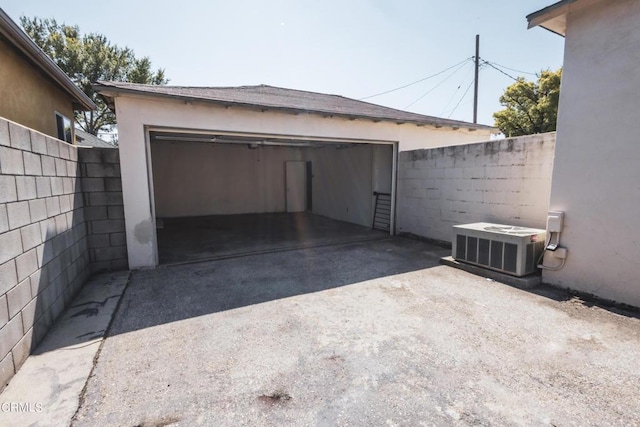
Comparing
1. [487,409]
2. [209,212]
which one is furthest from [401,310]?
[209,212]

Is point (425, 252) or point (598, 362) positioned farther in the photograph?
point (425, 252)

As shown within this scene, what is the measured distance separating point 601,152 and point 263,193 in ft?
32.3

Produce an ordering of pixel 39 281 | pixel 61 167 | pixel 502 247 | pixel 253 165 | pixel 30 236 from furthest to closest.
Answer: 1. pixel 253 165
2. pixel 502 247
3. pixel 61 167
4. pixel 39 281
5. pixel 30 236

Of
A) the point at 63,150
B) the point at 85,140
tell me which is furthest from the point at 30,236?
the point at 85,140

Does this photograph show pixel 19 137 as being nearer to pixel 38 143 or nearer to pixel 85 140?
pixel 38 143

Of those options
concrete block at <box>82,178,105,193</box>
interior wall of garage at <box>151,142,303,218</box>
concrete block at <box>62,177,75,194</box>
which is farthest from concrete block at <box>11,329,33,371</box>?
interior wall of garage at <box>151,142,303,218</box>

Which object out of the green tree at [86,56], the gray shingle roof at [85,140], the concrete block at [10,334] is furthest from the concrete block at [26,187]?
the green tree at [86,56]

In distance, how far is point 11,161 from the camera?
89.7 inches

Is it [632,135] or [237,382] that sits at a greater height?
[632,135]

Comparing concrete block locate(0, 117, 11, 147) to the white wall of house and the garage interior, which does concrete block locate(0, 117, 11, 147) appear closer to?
the white wall of house

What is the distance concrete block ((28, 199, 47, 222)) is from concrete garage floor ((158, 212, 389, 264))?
243cm

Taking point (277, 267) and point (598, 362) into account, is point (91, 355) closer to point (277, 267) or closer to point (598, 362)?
point (277, 267)

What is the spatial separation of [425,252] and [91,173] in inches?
226

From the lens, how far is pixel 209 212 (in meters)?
10.8
